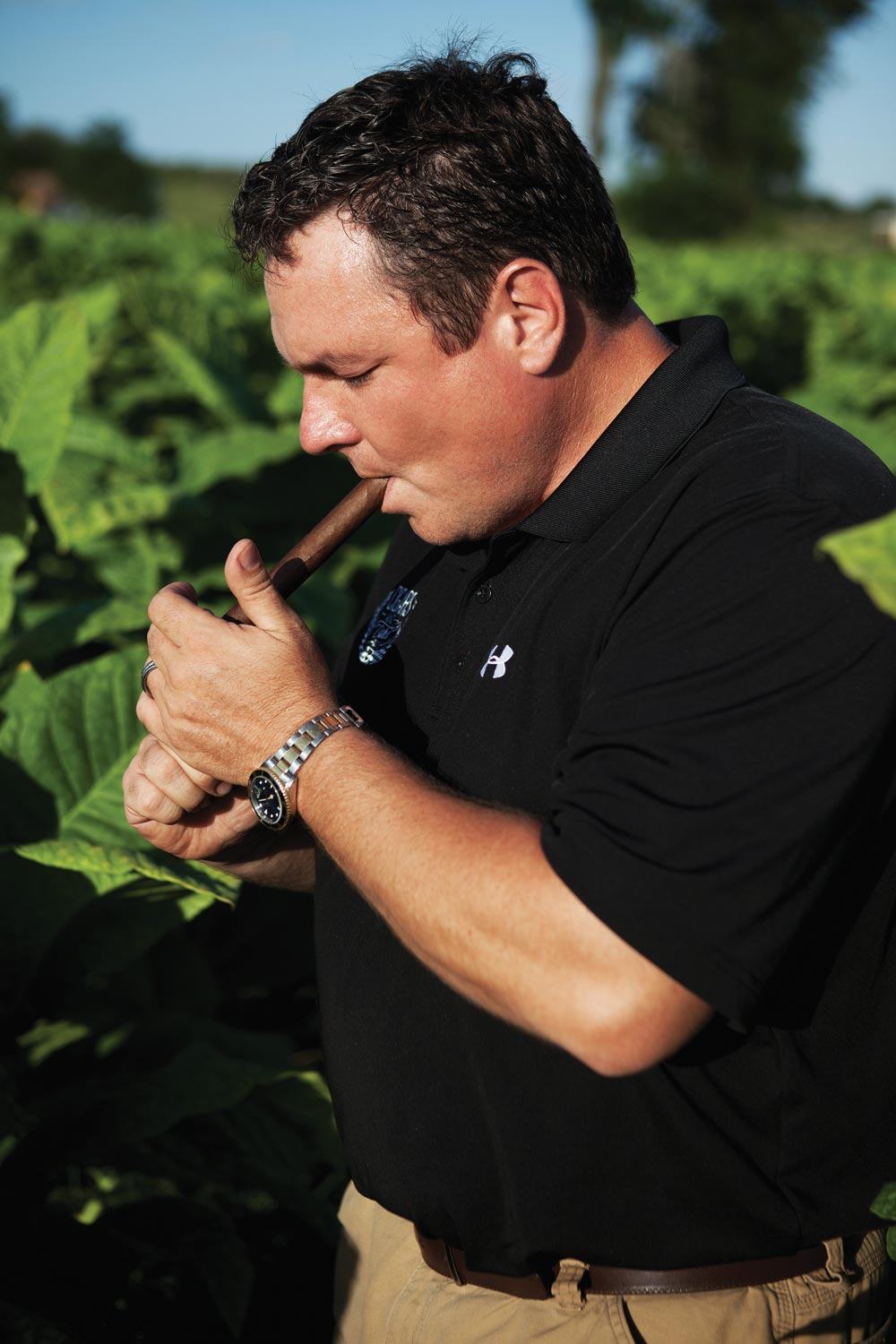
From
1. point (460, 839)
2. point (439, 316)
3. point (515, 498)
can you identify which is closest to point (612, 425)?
point (515, 498)

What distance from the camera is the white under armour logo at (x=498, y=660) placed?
168 centimetres

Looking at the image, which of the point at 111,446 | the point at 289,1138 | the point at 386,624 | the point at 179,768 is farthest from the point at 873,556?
the point at 111,446

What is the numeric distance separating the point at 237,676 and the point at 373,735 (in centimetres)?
18

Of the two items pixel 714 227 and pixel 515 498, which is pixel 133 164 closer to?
pixel 714 227

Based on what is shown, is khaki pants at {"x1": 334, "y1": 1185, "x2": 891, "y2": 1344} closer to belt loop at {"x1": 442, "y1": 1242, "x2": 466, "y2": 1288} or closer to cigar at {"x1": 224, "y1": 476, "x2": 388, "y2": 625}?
belt loop at {"x1": 442, "y1": 1242, "x2": 466, "y2": 1288}

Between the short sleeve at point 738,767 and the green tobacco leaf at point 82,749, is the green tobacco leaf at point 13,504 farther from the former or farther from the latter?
the short sleeve at point 738,767

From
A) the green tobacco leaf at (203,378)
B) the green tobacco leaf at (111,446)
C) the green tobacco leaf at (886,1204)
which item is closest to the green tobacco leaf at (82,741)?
the green tobacco leaf at (886,1204)

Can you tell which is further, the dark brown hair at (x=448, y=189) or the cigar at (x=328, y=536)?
the cigar at (x=328, y=536)

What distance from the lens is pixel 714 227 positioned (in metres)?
34.5

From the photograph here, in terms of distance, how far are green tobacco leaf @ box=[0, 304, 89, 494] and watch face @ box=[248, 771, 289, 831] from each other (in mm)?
1733

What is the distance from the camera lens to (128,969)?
305cm

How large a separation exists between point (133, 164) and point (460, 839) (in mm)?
58785

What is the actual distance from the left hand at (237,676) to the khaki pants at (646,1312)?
2.61 feet

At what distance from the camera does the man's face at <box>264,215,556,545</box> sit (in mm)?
1620
